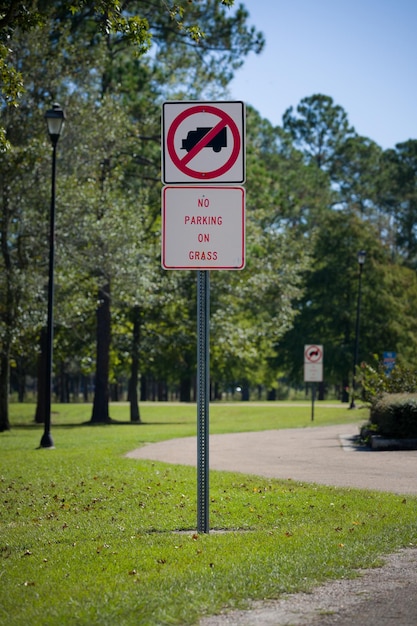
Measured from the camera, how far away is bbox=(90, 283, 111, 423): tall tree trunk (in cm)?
3841

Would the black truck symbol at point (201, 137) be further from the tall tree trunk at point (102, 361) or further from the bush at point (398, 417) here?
the tall tree trunk at point (102, 361)

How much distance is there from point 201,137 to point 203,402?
2.39m

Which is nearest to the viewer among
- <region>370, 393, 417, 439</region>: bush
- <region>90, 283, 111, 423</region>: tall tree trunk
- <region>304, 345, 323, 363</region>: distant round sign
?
<region>370, 393, 417, 439</region>: bush

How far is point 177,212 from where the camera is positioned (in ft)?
28.6

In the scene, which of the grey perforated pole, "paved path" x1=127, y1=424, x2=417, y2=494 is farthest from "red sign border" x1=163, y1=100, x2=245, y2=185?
"paved path" x1=127, y1=424, x2=417, y2=494

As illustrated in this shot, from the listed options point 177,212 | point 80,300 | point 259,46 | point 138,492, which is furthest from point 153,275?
point 177,212

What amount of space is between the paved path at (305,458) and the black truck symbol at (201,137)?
590 centimetres

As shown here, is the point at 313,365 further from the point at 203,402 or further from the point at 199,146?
the point at 199,146

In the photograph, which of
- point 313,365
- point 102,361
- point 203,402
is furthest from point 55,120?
point 102,361

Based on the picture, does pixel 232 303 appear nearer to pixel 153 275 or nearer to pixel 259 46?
pixel 153 275

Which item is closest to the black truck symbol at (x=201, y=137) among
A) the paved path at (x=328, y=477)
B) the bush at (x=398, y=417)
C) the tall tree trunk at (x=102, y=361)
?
the paved path at (x=328, y=477)

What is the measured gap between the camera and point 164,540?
338 inches

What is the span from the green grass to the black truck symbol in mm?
3499

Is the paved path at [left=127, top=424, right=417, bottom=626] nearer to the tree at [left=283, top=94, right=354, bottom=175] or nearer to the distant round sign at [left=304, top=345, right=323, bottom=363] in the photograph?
the distant round sign at [left=304, top=345, right=323, bottom=363]
